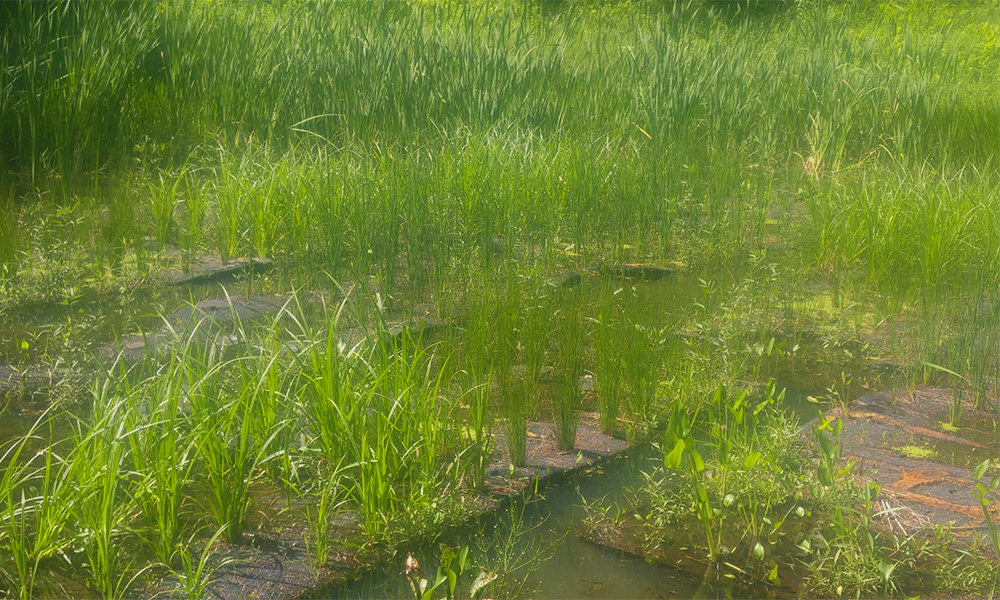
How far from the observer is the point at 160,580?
2309 mm

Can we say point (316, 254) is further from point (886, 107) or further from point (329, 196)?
point (886, 107)

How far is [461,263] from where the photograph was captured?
14.4ft

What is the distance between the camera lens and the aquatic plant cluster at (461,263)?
2514mm

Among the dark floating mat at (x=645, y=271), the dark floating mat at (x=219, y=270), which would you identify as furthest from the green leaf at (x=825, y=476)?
the dark floating mat at (x=219, y=270)

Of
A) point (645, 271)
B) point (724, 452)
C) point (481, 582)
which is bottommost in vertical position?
point (645, 271)

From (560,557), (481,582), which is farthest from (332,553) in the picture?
(560,557)

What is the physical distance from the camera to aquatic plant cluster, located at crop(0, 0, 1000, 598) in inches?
99.0

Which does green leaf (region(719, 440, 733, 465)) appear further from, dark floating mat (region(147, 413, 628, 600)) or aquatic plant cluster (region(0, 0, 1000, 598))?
dark floating mat (region(147, 413, 628, 600))

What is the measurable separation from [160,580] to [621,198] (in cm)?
354

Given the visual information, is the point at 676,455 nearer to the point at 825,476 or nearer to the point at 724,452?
the point at 724,452

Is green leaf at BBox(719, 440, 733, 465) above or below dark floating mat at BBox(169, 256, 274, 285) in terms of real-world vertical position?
above

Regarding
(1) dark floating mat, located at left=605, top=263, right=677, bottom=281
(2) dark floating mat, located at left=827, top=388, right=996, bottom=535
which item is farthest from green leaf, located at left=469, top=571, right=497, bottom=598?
(1) dark floating mat, located at left=605, top=263, right=677, bottom=281

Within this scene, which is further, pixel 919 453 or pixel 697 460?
pixel 919 453

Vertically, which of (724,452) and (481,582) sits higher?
(724,452)
